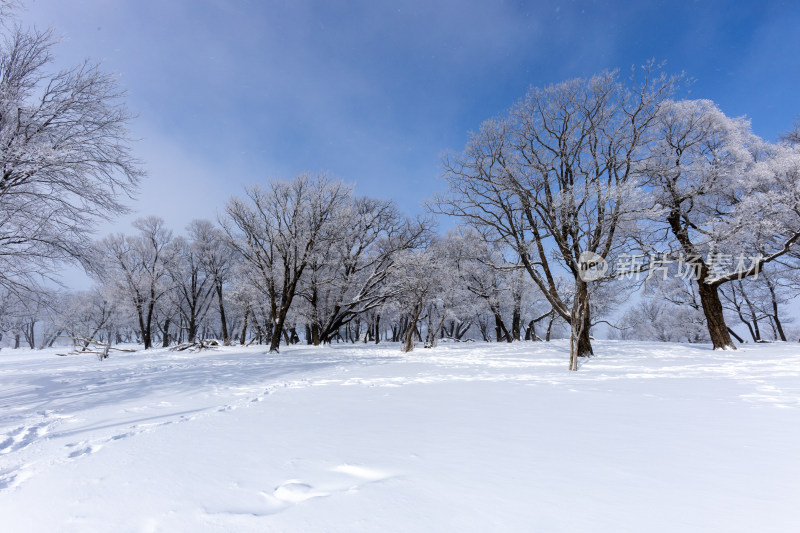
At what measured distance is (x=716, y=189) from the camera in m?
14.1

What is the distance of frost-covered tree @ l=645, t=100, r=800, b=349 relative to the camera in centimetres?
1276

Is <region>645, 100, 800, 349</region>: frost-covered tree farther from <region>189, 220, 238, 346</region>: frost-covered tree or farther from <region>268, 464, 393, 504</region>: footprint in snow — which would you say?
<region>189, 220, 238, 346</region>: frost-covered tree

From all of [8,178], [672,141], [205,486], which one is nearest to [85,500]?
[205,486]

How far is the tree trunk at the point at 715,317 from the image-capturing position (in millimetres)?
14125

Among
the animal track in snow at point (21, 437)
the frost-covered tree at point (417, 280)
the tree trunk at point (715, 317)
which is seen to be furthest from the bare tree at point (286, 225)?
the tree trunk at point (715, 317)

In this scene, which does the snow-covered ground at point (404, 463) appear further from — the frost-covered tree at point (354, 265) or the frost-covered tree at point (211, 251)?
the frost-covered tree at point (211, 251)

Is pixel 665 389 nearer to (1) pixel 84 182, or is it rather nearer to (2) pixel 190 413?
(2) pixel 190 413

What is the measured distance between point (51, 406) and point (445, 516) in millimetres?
6270

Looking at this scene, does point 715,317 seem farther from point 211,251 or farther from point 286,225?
point 211,251

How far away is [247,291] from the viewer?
81.4 feet

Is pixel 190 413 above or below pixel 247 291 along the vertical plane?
below

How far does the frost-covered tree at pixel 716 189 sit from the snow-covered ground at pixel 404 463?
11.2 meters

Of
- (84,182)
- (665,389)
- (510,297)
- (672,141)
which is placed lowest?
(665,389)

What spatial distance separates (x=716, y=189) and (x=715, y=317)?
5700mm
